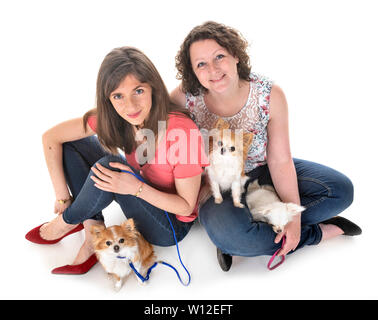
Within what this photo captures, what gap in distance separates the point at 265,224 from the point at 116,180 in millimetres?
868

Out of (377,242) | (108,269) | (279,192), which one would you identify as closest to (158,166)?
(108,269)

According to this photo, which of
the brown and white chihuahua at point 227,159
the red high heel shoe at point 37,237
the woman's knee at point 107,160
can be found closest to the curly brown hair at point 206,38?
the brown and white chihuahua at point 227,159

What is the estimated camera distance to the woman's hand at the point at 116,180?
1663 millimetres

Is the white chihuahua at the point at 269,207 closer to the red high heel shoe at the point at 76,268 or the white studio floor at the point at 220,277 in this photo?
the white studio floor at the point at 220,277

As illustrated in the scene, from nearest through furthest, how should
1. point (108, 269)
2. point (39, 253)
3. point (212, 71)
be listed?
point (212, 71)
point (108, 269)
point (39, 253)

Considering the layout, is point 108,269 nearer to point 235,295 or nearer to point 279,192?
point 235,295

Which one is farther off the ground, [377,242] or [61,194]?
[61,194]

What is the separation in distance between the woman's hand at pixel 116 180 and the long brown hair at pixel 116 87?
0.52ft

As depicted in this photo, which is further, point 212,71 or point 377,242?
point 377,242

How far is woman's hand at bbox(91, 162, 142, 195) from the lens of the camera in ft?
5.46

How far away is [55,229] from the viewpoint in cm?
Result: 206

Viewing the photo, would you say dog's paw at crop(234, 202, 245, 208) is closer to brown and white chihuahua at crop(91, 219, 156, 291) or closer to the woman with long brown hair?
the woman with long brown hair
